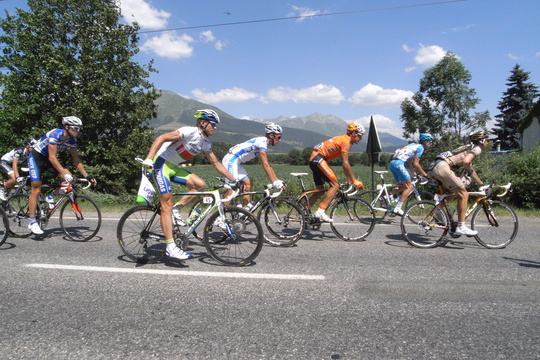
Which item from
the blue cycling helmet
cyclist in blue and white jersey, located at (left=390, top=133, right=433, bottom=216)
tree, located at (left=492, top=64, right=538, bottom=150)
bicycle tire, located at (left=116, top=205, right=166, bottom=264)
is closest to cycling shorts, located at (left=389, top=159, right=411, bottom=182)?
cyclist in blue and white jersey, located at (left=390, top=133, right=433, bottom=216)

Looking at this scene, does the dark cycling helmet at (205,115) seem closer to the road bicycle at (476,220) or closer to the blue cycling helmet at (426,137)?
the road bicycle at (476,220)

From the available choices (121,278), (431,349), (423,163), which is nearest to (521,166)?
(431,349)

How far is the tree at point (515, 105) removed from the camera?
40.4 metres

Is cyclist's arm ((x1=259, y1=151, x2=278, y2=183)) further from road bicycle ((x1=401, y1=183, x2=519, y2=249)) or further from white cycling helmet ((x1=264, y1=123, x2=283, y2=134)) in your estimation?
road bicycle ((x1=401, y1=183, x2=519, y2=249))

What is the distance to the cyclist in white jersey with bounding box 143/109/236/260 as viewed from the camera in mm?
4320

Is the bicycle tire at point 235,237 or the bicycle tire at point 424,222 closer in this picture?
the bicycle tire at point 235,237

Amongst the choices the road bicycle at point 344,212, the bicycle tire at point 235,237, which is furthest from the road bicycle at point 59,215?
the road bicycle at point 344,212

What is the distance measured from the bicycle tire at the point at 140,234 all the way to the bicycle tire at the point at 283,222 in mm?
1831

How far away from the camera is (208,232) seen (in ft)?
14.4

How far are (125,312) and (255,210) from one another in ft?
9.71

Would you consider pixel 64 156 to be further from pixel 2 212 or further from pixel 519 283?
pixel 519 283

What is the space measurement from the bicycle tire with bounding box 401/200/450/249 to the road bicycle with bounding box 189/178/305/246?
1832mm

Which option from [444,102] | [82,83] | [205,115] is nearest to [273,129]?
[205,115]

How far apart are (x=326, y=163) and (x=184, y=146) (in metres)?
2.85
